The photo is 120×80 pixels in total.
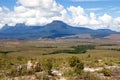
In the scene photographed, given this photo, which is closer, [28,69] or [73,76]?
[73,76]

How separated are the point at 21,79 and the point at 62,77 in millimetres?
4043

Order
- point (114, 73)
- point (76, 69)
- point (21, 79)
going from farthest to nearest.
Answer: point (114, 73), point (76, 69), point (21, 79)

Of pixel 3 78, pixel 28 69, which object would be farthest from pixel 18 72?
pixel 3 78

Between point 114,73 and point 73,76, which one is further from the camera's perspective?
point 114,73

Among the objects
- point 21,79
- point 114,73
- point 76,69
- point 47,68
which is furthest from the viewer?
point 114,73

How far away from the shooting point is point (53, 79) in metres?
27.2

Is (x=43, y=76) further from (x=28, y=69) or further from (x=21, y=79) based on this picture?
(x=28, y=69)

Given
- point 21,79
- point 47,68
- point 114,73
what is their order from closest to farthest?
1. point 21,79
2. point 47,68
3. point 114,73

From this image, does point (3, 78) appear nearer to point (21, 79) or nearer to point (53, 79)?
point (21, 79)

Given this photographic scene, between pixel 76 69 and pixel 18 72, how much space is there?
6.39 meters

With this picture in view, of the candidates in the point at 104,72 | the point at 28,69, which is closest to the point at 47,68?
the point at 28,69

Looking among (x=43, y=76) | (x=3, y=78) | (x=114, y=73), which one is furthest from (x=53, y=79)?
(x=114, y=73)

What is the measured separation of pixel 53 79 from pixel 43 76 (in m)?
1.08

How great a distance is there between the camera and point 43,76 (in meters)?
27.6
